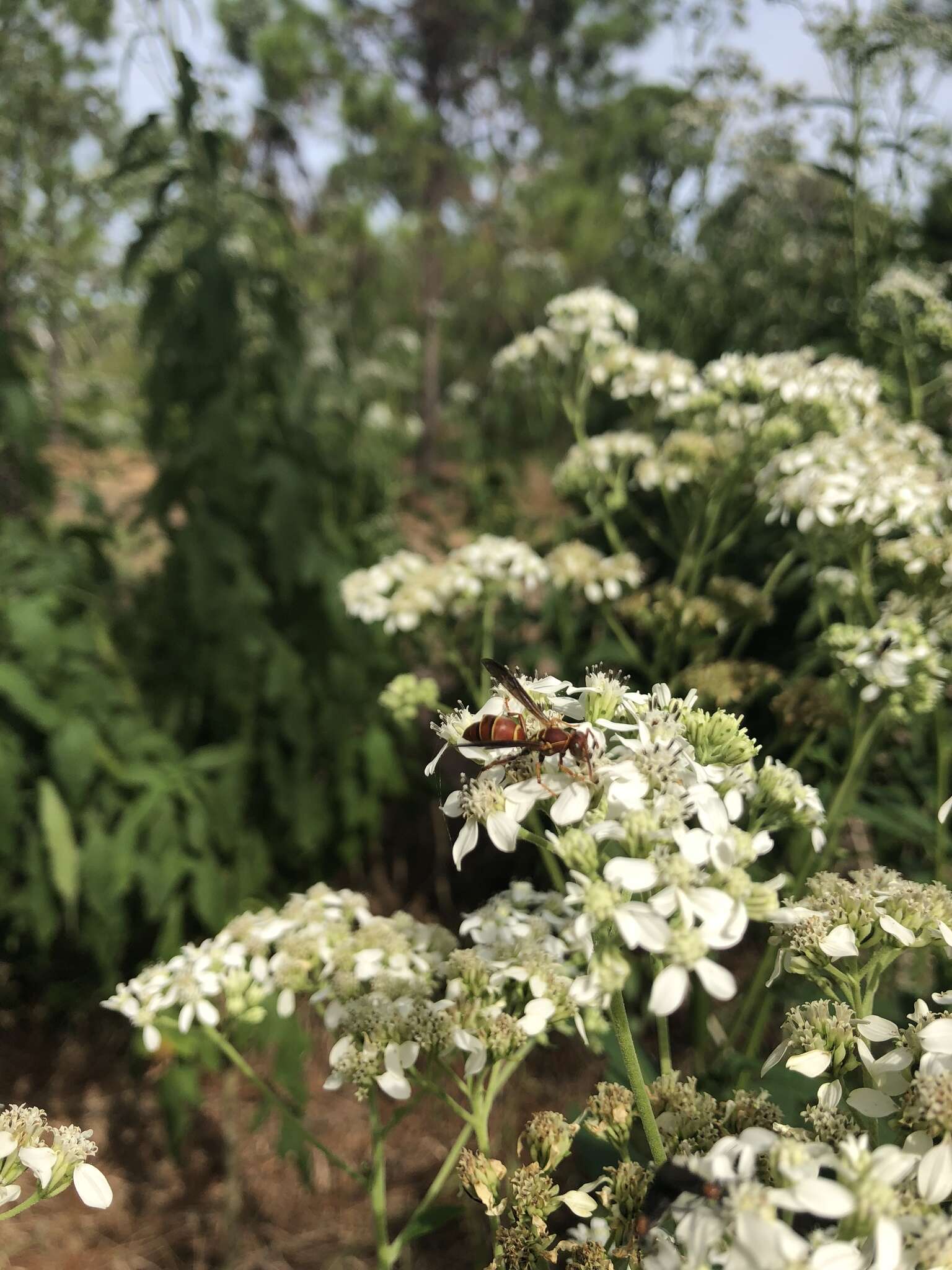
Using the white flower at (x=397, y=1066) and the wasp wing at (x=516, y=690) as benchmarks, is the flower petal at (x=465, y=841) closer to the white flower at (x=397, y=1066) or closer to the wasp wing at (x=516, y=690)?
the wasp wing at (x=516, y=690)

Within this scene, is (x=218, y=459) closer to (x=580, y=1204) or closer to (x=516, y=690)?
(x=516, y=690)

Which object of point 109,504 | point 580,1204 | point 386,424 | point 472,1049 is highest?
point 386,424

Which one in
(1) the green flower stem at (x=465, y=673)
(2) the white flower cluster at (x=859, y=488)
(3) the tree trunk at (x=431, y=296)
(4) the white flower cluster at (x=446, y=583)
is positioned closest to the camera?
(2) the white flower cluster at (x=859, y=488)

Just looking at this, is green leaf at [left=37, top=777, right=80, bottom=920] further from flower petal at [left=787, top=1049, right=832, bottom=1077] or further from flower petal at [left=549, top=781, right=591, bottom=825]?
flower petal at [left=787, top=1049, right=832, bottom=1077]

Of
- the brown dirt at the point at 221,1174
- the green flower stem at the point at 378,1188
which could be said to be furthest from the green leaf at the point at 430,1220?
the brown dirt at the point at 221,1174

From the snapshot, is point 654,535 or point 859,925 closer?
point 859,925

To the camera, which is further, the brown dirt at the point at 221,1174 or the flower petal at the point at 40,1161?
the brown dirt at the point at 221,1174

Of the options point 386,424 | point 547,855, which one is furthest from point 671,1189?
point 386,424
